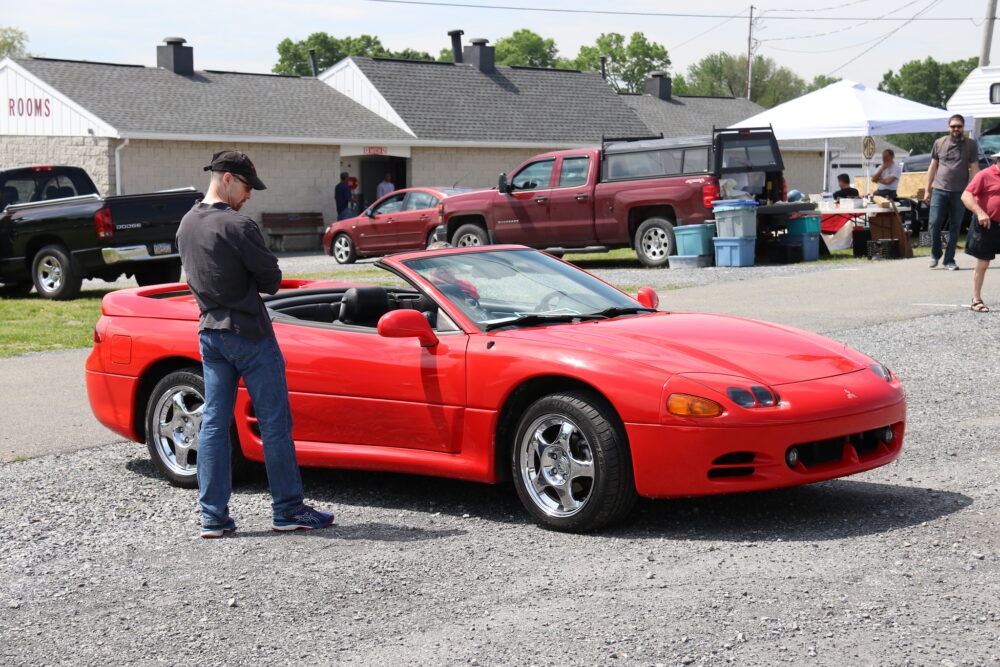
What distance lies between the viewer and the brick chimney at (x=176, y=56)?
37.2 metres

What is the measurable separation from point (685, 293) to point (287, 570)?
38.4 feet

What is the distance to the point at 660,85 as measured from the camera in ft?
174

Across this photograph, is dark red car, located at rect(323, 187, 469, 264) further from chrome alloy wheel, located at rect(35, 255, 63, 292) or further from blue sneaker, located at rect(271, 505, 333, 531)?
blue sneaker, located at rect(271, 505, 333, 531)

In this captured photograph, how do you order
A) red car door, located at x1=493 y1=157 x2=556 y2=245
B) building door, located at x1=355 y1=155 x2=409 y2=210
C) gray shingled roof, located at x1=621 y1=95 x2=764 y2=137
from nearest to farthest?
red car door, located at x1=493 y1=157 x2=556 y2=245
building door, located at x1=355 y1=155 x2=409 y2=210
gray shingled roof, located at x1=621 y1=95 x2=764 y2=137

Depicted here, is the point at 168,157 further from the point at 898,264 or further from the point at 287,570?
the point at 287,570

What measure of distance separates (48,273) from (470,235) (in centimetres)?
734

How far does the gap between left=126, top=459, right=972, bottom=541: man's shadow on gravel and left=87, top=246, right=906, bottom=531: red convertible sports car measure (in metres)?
0.23

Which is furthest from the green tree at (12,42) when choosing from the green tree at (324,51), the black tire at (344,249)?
the black tire at (344,249)

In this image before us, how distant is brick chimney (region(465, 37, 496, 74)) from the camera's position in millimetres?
42469

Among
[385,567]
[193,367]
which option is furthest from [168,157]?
[385,567]

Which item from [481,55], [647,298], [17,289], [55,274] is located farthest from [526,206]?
[481,55]

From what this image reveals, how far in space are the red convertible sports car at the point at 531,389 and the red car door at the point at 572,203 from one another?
46.1 feet

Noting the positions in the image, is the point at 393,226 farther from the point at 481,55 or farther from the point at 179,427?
the point at 481,55

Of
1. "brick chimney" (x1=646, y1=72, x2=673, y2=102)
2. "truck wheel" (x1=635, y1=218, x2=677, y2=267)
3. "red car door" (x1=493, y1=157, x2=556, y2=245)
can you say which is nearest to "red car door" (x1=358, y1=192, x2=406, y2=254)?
"red car door" (x1=493, y1=157, x2=556, y2=245)
